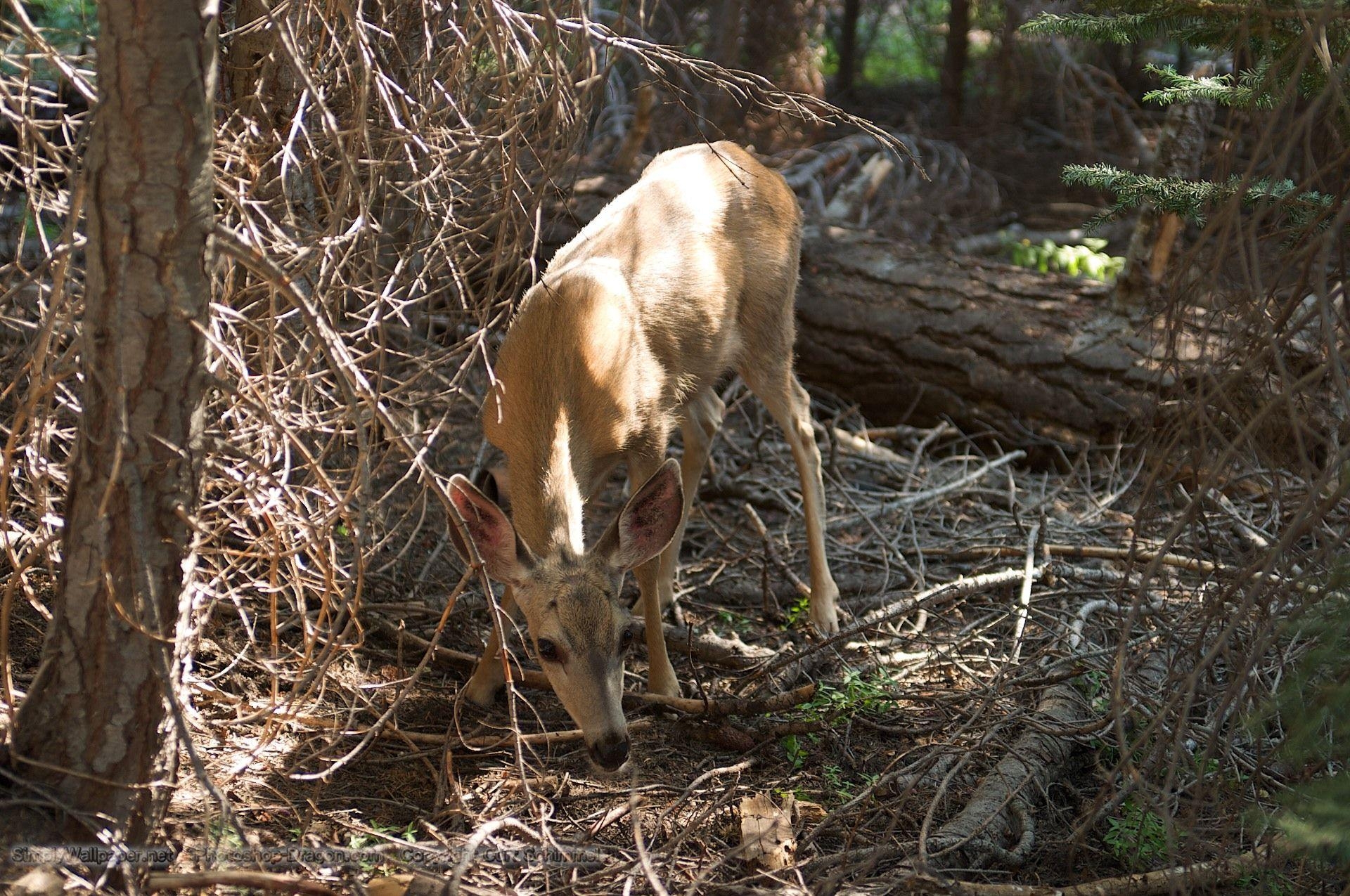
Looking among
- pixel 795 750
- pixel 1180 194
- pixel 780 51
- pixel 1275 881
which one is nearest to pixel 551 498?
pixel 795 750

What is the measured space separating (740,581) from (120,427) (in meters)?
3.64

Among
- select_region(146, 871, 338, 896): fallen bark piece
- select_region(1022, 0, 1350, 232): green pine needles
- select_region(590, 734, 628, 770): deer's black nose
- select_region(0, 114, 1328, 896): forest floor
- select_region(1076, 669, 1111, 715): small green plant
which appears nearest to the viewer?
select_region(146, 871, 338, 896): fallen bark piece

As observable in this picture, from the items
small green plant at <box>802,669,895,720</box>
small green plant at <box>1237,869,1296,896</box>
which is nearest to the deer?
small green plant at <box>802,669,895,720</box>

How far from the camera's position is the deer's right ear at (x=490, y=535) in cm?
391

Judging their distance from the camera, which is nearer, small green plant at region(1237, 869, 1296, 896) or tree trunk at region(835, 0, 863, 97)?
small green plant at region(1237, 869, 1296, 896)

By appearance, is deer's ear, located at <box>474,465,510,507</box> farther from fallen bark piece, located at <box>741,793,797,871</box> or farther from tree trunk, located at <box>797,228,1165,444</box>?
tree trunk, located at <box>797,228,1165,444</box>

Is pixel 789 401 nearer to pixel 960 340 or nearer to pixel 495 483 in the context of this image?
pixel 495 483

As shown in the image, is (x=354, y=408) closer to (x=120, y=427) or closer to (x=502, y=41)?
(x=120, y=427)

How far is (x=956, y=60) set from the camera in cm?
1272

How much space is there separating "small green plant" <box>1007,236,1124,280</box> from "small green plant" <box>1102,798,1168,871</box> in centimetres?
528

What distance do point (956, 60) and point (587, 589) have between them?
34.0ft

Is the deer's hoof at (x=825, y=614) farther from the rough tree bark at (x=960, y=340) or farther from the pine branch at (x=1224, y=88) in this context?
the pine branch at (x=1224, y=88)

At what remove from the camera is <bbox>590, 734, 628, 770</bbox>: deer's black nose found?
3826 millimetres

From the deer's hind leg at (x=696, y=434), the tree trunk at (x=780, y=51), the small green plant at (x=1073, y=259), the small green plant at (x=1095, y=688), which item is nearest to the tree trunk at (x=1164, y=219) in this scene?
the small green plant at (x=1073, y=259)
